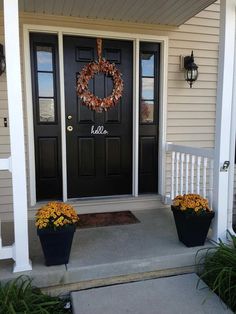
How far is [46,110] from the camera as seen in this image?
3.22m

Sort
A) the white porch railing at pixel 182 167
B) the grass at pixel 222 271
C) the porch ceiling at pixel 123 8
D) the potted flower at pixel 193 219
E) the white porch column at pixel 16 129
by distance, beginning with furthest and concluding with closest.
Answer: the white porch railing at pixel 182 167, the porch ceiling at pixel 123 8, the potted flower at pixel 193 219, the grass at pixel 222 271, the white porch column at pixel 16 129

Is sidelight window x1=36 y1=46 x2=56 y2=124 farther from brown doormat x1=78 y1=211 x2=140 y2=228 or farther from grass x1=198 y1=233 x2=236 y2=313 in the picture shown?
grass x1=198 y1=233 x2=236 y2=313

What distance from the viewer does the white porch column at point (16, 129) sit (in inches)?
75.4

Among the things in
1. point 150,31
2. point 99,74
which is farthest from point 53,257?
point 150,31

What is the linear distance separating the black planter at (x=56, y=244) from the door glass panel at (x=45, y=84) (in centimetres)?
169

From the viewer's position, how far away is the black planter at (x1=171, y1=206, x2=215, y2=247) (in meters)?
2.39

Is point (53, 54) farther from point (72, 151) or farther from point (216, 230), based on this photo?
point (216, 230)

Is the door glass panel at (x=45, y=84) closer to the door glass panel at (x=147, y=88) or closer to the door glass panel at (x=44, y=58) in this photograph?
the door glass panel at (x=44, y=58)

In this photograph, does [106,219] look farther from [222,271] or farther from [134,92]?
[134,92]

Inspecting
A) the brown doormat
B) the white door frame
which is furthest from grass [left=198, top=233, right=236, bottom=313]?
the white door frame

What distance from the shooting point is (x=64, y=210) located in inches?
85.1

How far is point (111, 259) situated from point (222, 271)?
0.82m

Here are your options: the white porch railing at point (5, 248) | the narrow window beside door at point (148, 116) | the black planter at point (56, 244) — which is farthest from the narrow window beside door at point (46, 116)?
the black planter at point (56, 244)

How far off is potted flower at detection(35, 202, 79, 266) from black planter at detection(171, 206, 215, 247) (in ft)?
2.95
